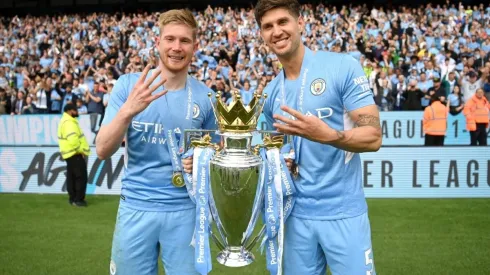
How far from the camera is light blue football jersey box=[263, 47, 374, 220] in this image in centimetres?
315

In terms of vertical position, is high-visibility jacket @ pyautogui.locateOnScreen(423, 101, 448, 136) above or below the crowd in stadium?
below

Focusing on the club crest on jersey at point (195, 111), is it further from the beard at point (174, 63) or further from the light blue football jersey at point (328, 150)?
the light blue football jersey at point (328, 150)

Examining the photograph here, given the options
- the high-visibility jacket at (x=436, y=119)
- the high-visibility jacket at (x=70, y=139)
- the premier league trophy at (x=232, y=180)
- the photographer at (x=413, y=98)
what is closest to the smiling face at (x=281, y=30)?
the premier league trophy at (x=232, y=180)

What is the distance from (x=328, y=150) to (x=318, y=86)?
14.6 inches

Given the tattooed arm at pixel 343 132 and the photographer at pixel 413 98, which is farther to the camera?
the photographer at pixel 413 98

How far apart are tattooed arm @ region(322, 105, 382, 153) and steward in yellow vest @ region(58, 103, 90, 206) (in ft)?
25.5

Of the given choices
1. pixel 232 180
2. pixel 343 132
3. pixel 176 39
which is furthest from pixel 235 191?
pixel 176 39

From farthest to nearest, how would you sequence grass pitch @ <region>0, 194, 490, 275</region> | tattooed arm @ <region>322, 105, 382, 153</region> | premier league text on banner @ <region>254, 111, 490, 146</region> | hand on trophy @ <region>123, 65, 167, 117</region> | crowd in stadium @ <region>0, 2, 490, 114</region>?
crowd in stadium @ <region>0, 2, 490, 114</region> < premier league text on banner @ <region>254, 111, 490, 146</region> < grass pitch @ <region>0, 194, 490, 275</region> < hand on trophy @ <region>123, 65, 167, 117</region> < tattooed arm @ <region>322, 105, 382, 153</region>

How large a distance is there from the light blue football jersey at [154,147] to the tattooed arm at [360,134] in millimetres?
1008

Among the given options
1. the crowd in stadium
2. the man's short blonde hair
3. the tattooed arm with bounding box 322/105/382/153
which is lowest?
the tattooed arm with bounding box 322/105/382/153

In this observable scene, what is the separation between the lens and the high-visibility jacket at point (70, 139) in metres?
9.97

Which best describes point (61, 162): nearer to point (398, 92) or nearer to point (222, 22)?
point (398, 92)

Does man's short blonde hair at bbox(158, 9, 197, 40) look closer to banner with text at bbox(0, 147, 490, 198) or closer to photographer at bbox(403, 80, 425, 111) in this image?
banner with text at bbox(0, 147, 490, 198)

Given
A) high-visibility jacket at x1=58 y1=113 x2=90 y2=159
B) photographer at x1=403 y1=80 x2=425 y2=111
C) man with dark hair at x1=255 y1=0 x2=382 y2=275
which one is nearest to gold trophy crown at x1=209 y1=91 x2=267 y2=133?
man with dark hair at x1=255 y1=0 x2=382 y2=275
